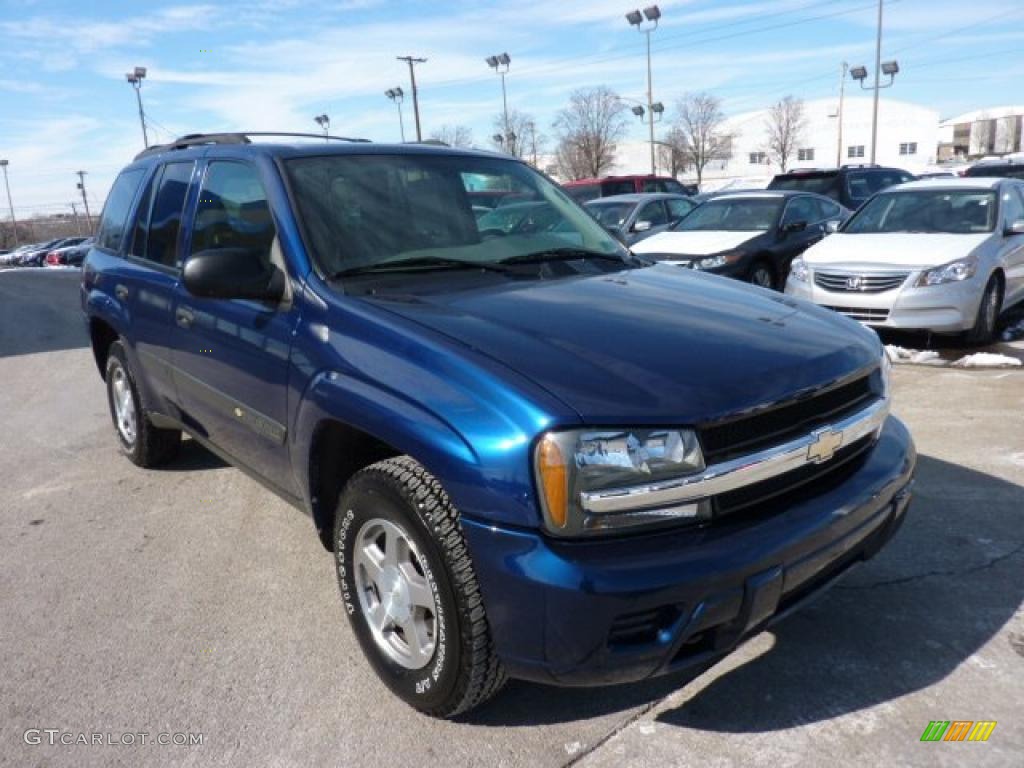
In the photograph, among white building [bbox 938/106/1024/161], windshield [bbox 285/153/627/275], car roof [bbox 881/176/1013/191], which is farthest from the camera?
white building [bbox 938/106/1024/161]

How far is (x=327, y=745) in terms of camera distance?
2.51 meters

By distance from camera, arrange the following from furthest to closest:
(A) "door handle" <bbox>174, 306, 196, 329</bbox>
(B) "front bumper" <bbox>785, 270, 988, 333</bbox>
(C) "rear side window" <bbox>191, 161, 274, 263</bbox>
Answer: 1. (B) "front bumper" <bbox>785, 270, 988, 333</bbox>
2. (A) "door handle" <bbox>174, 306, 196, 329</bbox>
3. (C) "rear side window" <bbox>191, 161, 274, 263</bbox>

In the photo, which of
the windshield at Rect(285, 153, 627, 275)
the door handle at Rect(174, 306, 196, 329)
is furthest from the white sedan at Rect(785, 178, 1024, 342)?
the door handle at Rect(174, 306, 196, 329)

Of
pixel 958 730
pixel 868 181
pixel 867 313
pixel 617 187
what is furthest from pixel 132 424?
pixel 617 187

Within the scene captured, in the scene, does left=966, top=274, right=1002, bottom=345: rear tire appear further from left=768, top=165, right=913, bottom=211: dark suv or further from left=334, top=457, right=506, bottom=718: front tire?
left=334, top=457, right=506, bottom=718: front tire

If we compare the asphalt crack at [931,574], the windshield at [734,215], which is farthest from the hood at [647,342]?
the windshield at [734,215]

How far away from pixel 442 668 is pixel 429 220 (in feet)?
5.89

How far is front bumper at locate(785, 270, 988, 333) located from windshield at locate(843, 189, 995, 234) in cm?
103

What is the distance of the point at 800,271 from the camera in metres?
8.23

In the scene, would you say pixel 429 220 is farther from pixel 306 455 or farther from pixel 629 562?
pixel 629 562

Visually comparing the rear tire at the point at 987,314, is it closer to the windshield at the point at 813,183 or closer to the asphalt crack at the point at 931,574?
the asphalt crack at the point at 931,574

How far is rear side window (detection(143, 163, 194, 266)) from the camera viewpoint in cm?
397

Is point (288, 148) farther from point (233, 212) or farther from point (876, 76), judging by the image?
point (876, 76)

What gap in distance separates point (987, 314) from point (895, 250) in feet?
3.32
